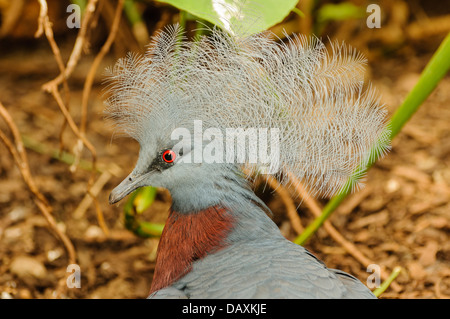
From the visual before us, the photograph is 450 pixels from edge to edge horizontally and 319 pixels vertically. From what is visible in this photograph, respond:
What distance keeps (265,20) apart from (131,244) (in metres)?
1.67

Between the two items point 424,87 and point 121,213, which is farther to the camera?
point 121,213

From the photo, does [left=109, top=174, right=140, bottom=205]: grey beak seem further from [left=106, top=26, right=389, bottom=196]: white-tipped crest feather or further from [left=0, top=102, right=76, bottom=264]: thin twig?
[left=0, top=102, right=76, bottom=264]: thin twig

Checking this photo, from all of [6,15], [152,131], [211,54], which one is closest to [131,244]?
[152,131]

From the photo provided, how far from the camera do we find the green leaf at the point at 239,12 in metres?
1.93

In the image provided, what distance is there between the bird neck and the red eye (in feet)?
0.75

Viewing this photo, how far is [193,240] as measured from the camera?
2.01 metres

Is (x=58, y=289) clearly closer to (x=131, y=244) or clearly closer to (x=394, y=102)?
(x=131, y=244)

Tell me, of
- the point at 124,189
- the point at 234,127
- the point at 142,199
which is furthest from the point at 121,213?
the point at 234,127

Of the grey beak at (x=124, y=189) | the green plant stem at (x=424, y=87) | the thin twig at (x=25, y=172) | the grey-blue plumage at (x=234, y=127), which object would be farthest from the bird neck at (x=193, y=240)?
the thin twig at (x=25, y=172)

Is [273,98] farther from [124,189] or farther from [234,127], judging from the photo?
[124,189]

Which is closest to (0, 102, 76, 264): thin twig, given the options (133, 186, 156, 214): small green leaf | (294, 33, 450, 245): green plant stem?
(133, 186, 156, 214): small green leaf

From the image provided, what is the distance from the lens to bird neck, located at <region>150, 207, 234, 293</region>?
6.52 ft

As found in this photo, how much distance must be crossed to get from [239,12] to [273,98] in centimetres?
35
